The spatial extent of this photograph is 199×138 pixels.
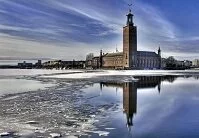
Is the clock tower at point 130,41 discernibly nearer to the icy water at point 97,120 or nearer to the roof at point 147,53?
the roof at point 147,53

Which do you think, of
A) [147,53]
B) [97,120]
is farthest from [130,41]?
[97,120]

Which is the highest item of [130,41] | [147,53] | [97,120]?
[130,41]

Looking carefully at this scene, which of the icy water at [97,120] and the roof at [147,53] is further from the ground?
the roof at [147,53]

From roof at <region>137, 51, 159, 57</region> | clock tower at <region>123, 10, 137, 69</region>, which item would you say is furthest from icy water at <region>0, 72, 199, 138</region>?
roof at <region>137, 51, 159, 57</region>

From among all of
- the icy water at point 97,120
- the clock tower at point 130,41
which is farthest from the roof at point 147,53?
the icy water at point 97,120

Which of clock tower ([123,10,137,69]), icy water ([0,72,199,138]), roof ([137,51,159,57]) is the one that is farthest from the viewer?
roof ([137,51,159,57])

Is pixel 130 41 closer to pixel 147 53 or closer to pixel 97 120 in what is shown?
pixel 147 53

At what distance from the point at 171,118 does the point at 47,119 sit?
624 centimetres

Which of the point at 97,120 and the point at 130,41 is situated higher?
the point at 130,41

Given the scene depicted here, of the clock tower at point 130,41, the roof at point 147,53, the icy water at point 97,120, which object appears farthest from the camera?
the roof at point 147,53

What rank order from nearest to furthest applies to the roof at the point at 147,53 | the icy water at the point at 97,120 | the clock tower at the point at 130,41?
the icy water at the point at 97,120 → the clock tower at the point at 130,41 → the roof at the point at 147,53

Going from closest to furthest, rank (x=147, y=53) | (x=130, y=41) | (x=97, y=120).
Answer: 1. (x=97, y=120)
2. (x=130, y=41)
3. (x=147, y=53)

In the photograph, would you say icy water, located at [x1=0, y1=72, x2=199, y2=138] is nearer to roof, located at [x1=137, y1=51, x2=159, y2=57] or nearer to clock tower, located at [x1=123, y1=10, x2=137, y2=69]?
clock tower, located at [x1=123, y1=10, x2=137, y2=69]

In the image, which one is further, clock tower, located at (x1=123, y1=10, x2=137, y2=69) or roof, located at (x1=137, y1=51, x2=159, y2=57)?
roof, located at (x1=137, y1=51, x2=159, y2=57)
